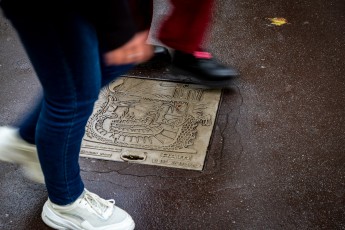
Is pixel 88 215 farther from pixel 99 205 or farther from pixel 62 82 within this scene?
pixel 62 82

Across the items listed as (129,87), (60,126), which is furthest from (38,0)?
(129,87)

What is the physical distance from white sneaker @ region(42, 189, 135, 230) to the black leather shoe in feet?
2.86

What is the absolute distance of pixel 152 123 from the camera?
2.35 meters

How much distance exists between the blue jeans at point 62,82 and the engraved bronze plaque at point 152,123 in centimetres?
58

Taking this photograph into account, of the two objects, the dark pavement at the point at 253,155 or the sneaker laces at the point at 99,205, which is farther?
the dark pavement at the point at 253,155

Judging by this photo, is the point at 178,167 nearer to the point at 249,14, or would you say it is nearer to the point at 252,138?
the point at 252,138

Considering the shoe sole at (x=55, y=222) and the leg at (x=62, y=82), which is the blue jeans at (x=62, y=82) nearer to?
the leg at (x=62, y=82)

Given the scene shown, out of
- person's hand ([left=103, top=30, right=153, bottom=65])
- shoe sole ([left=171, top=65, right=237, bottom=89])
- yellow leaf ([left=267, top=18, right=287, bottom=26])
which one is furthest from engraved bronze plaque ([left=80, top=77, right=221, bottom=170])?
person's hand ([left=103, top=30, right=153, bottom=65])


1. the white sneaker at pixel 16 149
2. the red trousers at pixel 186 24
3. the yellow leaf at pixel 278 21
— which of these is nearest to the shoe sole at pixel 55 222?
the white sneaker at pixel 16 149

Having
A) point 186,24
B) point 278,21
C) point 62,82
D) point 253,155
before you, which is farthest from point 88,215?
point 278,21

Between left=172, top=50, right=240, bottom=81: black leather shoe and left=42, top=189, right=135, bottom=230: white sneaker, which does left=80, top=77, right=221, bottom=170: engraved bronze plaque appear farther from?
left=42, top=189, right=135, bottom=230: white sneaker

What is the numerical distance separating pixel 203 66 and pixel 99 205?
94cm

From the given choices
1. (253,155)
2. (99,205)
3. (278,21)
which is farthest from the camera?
(278,21)

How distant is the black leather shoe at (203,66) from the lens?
2482 millimetres
